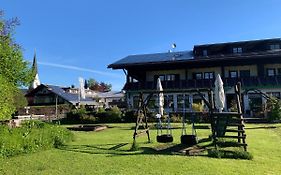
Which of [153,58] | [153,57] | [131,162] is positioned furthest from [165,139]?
[153,57]

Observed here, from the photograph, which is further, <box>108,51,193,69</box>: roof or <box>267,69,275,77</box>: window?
<box>108,51,193,69</box>: roof

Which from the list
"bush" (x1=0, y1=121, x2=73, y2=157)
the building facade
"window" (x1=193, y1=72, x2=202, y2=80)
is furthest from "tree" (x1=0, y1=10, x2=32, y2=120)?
"window" (x1=193, y1=72, x2=202, y2=80)

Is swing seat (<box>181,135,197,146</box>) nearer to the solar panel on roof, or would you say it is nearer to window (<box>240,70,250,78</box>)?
the solar panel on roof

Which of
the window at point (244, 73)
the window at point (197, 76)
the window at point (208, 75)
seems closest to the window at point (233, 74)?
the window at point (244, 73)

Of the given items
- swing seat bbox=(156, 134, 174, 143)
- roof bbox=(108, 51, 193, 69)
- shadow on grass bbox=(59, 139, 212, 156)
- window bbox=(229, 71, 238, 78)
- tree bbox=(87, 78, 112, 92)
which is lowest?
shadow on grass bbox=(59, 139, 212, 156)

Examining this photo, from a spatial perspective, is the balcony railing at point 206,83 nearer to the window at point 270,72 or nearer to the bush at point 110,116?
the window at point 270,72

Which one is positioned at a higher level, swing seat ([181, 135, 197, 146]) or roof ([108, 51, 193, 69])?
roof ([108, 51, 193, 69])

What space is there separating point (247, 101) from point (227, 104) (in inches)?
88.0

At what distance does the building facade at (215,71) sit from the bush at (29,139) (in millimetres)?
18164

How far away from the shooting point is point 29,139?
38.1 ft

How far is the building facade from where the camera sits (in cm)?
3247

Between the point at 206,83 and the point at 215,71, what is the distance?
261 centimetres

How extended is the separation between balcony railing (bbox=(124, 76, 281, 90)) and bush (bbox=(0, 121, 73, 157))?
2234cm

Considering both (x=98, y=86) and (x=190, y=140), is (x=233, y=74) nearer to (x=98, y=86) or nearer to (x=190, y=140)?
(x=190, y=140)
